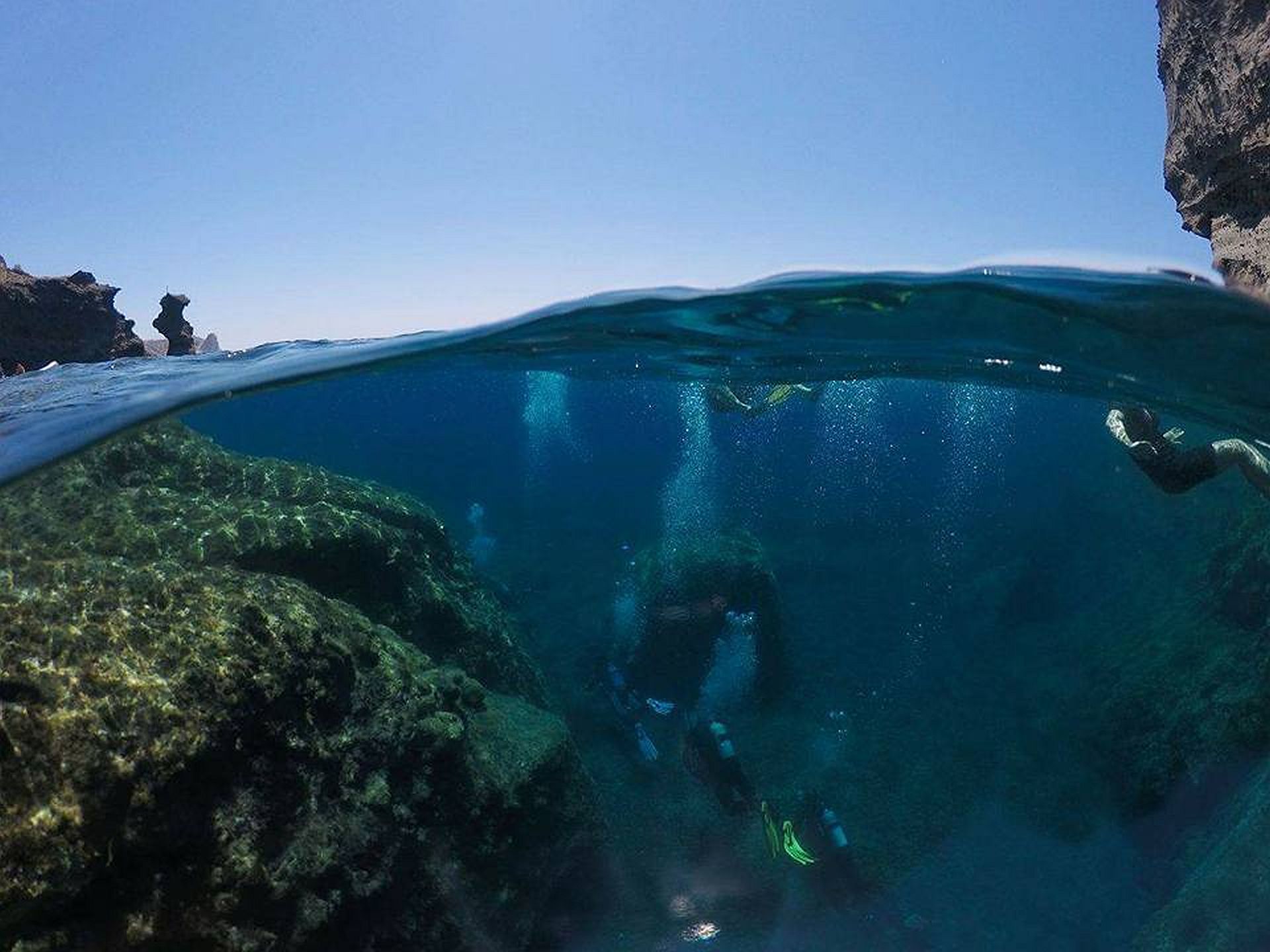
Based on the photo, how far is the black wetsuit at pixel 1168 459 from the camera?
7.56 m

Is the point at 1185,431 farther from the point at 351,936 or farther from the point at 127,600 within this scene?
the point at 127,600

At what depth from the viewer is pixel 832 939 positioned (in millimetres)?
9758

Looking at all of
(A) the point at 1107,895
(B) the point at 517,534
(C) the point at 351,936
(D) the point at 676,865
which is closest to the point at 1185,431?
(A) the point at 1107,895

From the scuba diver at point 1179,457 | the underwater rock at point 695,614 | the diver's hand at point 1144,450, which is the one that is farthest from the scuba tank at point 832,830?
the diver's hand at point 1144,450

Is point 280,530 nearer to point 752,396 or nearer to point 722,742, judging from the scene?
point 722,742

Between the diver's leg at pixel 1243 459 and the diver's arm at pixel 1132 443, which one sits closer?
the diver's leg at pixel 1243 459

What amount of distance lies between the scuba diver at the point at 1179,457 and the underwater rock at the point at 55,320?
1625 centimetres

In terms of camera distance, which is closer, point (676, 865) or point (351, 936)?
point (351, 936)

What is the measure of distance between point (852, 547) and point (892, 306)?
1929cm

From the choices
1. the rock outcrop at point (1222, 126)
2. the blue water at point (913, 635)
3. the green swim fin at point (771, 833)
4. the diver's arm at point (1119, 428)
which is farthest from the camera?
the green swim fin at point (771, 833)

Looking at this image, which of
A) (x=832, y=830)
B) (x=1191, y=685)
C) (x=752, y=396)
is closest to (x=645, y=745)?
(x=832, y=830)

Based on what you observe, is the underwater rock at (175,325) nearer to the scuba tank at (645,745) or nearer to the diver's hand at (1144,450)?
the scuba tank at (645,745)

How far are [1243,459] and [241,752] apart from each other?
10514 mm

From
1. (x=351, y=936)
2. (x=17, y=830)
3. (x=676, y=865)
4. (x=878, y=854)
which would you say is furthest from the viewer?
(x=878, y=854)
